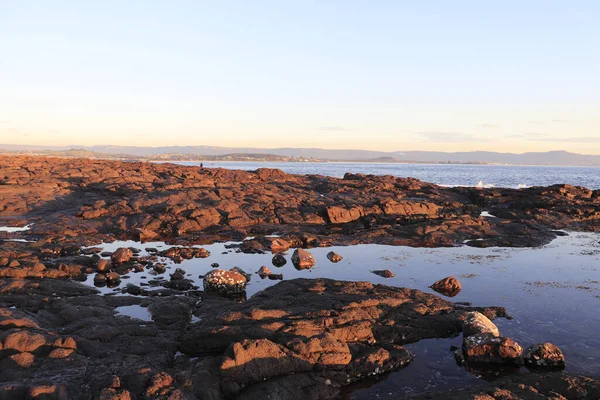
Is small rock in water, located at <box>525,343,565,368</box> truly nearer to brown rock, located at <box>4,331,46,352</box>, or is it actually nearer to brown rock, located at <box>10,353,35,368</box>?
brown rock, located at <box>10,353,35,368</box>

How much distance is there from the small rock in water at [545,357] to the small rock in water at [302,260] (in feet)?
44.7

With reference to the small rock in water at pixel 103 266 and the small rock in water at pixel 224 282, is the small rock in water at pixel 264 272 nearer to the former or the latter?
the small rock in water at pixel 224 282

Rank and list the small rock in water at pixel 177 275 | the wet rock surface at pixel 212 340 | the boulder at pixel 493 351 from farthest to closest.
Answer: the small rock in water at pixel 177 275 → the boulder at pixel 493 351 → the wet rock surface at pixel 212 340

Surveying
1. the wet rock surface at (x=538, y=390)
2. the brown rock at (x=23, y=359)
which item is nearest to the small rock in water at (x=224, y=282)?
the brown rock at (x=23, y=359)

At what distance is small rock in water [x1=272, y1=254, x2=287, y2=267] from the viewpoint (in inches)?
1003

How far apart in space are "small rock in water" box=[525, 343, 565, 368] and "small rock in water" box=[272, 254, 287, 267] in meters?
14.7

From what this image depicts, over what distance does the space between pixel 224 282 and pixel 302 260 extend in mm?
6868

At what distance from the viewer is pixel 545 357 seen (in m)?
12.9

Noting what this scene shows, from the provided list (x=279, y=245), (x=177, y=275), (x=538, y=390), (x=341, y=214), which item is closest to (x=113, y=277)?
(x=177, y=275)

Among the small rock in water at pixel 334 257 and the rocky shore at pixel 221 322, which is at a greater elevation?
the rocky shore at pixel 221 322

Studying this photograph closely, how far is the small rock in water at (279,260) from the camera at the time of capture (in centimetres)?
2547

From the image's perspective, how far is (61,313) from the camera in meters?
15.1

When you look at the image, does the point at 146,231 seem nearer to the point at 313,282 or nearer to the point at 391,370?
the point at 313,282

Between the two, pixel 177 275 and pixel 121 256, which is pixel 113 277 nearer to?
pixel 177 275
